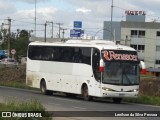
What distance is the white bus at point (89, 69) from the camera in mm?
29531

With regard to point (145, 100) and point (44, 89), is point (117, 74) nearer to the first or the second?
point (145, 100)

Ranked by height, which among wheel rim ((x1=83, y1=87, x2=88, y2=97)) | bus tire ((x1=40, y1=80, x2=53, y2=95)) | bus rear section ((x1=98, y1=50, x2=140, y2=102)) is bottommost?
bus tire ((x1=40, y1=80, x2=53, y2=95))

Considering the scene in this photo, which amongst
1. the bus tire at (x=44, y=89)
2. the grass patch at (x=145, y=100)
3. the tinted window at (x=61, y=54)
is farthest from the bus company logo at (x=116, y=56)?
the bus tire at (x=44, y=89)

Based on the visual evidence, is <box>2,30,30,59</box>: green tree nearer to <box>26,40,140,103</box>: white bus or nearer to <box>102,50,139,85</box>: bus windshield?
<box>26,40,140,103</box>: white bus

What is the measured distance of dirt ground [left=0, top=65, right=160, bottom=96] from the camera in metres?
48.5

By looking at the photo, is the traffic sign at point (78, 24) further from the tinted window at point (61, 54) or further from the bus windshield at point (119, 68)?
the bus windshield at point (119, 68)

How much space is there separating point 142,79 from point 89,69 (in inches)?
916

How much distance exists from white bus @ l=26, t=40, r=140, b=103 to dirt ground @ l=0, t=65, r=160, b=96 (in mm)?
Result: 13479

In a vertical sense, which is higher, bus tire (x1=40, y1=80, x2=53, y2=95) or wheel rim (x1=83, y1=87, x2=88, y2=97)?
wheel rim (x1=83, y1=87, x2=88, y2=97)

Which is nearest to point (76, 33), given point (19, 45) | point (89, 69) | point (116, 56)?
point (89, 69)

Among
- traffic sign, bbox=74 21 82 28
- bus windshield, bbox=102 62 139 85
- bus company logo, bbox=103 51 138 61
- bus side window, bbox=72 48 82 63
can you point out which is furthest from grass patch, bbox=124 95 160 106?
traffic sign, bbox=74 21 82 28

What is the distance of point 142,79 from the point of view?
53.2 m

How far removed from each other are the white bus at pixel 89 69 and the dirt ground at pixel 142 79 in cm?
1348

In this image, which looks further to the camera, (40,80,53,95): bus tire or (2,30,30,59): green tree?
(2,30,30,59): green tree
